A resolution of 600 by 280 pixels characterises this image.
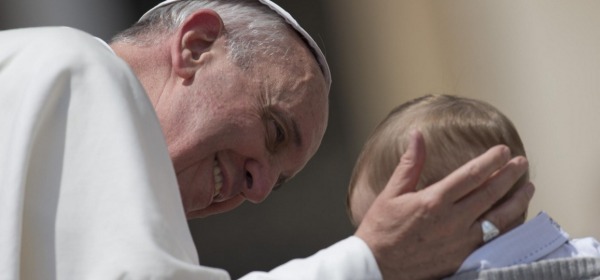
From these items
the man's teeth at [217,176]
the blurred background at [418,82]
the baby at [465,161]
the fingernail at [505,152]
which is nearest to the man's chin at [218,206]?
the man's teeth at [217,176]

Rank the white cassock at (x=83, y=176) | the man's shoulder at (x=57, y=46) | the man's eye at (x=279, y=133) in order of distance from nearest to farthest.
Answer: the white cassock at (x=83, y=176), the man's shoulder at (x=57, y=46), the man's eye at (x=279, y=133)

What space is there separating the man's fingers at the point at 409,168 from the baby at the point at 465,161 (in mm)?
62

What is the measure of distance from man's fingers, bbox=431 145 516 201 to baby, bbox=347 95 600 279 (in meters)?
0.07

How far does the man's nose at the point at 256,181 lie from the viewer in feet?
11.5

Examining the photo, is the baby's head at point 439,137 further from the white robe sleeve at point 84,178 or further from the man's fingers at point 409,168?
the white robe sleeve at point 84,178

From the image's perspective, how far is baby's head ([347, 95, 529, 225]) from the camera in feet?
8.58

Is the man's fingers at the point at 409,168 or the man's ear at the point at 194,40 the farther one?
the man's ear at the point at 194,40

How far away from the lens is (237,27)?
3.63m

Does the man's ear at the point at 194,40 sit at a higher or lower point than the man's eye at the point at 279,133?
higher

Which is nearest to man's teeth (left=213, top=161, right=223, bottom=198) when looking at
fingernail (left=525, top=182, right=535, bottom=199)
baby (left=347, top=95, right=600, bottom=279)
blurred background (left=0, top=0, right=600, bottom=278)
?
baby (left=347, top=95, right=600, bottom=279)

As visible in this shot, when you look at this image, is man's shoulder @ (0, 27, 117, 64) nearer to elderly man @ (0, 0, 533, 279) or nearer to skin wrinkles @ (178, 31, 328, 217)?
elderly man @ (0, 0, 533, 279)

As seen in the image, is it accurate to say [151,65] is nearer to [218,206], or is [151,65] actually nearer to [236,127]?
[236,127]

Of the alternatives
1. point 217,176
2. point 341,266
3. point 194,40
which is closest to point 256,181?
point 217,176

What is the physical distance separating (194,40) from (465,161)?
1.15m
